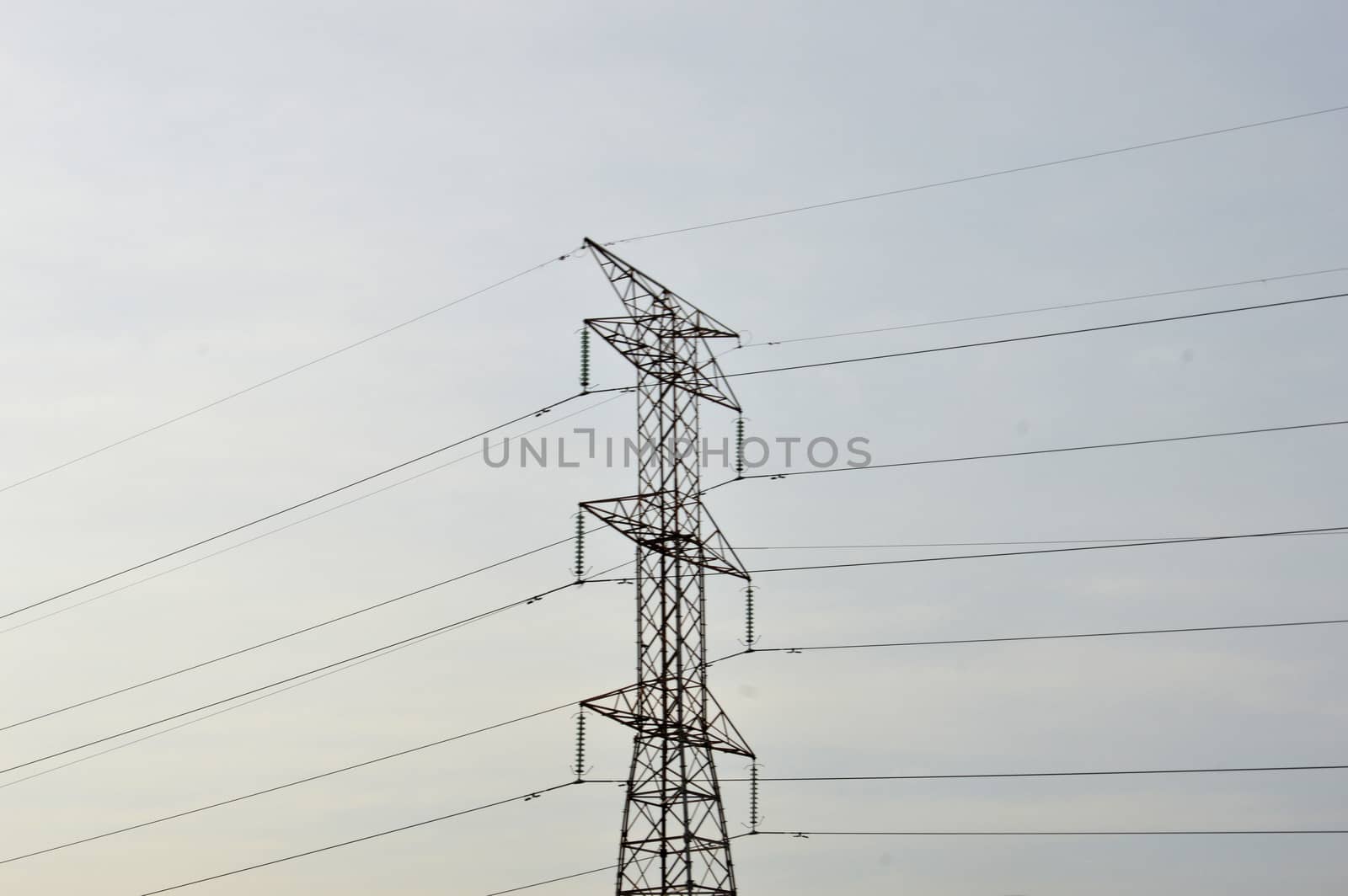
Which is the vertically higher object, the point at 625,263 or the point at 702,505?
the point at 625,263

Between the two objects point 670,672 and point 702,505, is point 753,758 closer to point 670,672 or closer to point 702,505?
point 670,672

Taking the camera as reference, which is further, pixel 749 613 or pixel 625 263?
pixel 749 613

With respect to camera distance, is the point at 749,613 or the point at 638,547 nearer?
the point at 638,547

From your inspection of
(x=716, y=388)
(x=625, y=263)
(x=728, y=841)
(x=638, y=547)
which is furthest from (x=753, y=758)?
(x=625, y=263)

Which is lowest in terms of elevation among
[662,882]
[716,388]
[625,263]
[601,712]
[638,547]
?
[662,882]

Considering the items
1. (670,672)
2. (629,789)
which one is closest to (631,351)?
(670,672)

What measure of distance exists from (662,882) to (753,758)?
5.05 metres

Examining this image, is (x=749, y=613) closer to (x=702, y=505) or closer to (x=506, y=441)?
(x=702, y=505)

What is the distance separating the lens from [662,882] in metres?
46.6

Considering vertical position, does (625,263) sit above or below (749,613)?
above

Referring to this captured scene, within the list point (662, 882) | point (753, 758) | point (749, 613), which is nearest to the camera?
point (662, 882)

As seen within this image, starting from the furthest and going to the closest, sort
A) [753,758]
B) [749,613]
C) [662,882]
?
[749,613]
[753,758]
[662,882]

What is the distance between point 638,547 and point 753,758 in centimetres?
682

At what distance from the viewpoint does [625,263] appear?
5025cm
